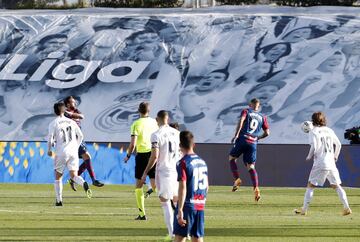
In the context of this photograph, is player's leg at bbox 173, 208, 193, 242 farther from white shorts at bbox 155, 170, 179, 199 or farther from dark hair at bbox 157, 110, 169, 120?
dark hair at bbox 157, 110, 169, 120

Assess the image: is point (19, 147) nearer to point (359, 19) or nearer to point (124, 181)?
point (124, 181)

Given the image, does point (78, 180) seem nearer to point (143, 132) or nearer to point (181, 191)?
point (143, 132)

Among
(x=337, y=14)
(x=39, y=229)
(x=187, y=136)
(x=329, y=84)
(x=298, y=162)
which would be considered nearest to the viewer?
(x=187, y=136)

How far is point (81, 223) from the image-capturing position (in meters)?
20.7

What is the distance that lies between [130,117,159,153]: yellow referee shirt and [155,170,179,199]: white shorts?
3.64 m

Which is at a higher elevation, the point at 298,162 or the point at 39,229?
the point at 39,229

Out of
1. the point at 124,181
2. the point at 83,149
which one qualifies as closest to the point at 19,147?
the point at 124,181

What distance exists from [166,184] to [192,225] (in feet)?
14.0

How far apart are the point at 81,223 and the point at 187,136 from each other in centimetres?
736

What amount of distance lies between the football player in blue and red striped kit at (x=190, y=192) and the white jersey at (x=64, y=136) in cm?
1099

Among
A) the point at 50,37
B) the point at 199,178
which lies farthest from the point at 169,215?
the point at 50,37

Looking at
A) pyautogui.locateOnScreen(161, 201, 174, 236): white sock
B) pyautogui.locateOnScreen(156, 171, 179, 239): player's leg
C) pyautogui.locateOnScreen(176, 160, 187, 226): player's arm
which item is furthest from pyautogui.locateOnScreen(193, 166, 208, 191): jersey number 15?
pyautogui.locateOnScreen(161, 201, 174, 236): white sock

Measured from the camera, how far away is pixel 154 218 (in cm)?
2191

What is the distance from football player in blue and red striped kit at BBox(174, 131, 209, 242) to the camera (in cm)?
1373
